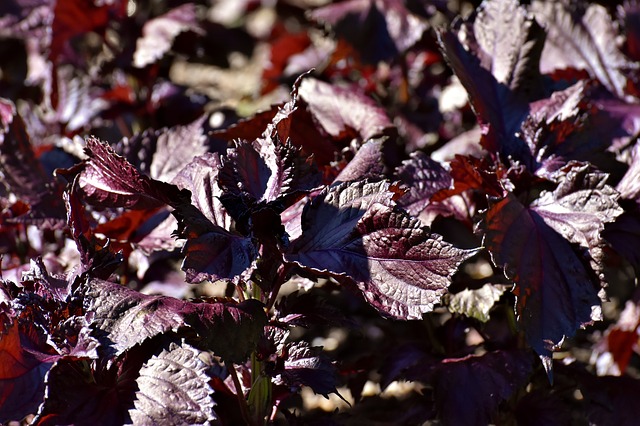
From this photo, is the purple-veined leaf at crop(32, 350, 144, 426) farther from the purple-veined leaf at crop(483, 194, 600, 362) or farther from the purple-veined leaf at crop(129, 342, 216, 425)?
the purple-veined leaf at crop(483, 194, 600, 362)

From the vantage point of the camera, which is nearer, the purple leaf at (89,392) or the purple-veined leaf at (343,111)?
the purple leaf at (89,392)

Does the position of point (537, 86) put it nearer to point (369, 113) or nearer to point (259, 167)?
point (369, 113)

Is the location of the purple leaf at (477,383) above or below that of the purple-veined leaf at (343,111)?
below

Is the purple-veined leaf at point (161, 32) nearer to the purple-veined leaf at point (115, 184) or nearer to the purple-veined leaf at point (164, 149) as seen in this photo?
the purple-veined leaf at point (164, 149)

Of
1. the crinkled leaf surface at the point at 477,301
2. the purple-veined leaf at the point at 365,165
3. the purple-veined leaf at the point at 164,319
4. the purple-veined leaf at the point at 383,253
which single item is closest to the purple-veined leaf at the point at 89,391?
the purple-veined leaf at the point at 164,319

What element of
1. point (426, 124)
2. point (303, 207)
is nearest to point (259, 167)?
point (303, 207)

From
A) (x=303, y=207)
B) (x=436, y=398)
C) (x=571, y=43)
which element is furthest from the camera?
(x=571, y=43)

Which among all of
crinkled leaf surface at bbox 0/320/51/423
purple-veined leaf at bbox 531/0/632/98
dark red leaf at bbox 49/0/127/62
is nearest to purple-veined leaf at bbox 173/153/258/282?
crinkled leaf surface at bbox 0/320/51/423
